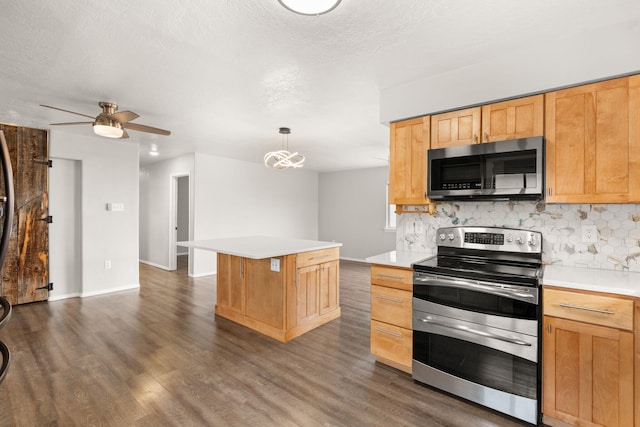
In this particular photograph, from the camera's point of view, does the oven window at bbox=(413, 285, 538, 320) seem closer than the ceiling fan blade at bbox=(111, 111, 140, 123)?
Yes

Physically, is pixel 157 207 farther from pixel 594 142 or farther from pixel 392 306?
pixel 594 142

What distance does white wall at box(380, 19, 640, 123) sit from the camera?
2.00m

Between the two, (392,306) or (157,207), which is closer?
(392,306)

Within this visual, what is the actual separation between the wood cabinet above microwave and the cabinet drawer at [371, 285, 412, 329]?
1285 mm

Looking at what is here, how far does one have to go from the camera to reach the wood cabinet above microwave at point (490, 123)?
2.29m

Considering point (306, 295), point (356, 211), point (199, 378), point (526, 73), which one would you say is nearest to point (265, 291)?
point (306, 295)

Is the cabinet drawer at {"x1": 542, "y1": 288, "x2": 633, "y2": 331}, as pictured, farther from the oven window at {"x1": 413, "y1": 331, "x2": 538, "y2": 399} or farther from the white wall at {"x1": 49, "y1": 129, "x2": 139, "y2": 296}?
the white wall at {"x1": 49, "y1": 129, "x2": 139, "y2": 296}

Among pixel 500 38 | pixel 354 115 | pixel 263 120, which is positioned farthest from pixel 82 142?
pixel 500 38

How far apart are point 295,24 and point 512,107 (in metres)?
1.68

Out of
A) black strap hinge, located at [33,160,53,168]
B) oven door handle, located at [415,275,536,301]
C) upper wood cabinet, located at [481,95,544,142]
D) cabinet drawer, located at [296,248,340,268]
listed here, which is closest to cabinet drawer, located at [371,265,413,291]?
oven door handle, located at [415,275,536,301]

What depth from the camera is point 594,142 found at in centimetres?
210

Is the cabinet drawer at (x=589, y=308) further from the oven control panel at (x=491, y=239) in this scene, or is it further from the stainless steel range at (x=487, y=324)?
the oven control panel at (x=491, y=239)

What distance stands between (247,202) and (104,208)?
8.76 feet

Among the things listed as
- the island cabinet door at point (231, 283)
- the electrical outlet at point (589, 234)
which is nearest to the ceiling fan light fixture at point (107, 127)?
the island cabinet door at point (231, 283)
